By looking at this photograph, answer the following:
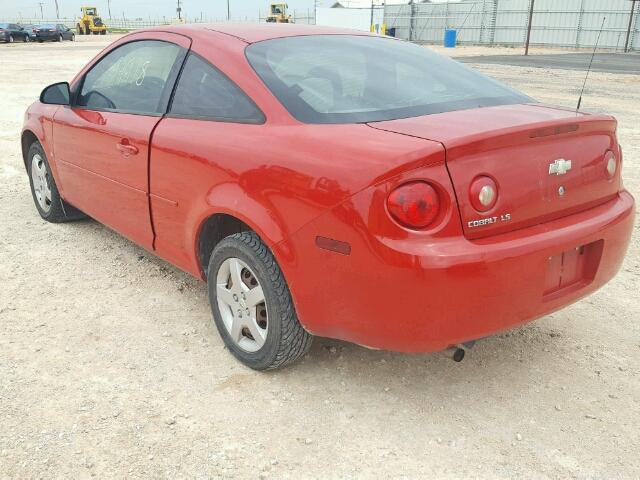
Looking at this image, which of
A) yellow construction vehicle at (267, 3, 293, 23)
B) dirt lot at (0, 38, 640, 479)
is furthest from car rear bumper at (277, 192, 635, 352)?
yellow construction vehicle at (267, 3, 293, 23)

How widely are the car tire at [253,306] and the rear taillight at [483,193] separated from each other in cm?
88

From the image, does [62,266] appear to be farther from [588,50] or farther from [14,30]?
[14,30]

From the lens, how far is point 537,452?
2.38 meters

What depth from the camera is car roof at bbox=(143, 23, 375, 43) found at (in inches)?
126

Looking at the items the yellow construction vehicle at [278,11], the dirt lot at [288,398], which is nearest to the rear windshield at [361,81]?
the dirt lot at [288,398]

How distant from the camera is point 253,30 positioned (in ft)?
10.9

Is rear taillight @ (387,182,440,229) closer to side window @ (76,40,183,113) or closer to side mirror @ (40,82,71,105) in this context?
side window @ (76,40,183,113)

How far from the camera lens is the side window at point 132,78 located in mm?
3396

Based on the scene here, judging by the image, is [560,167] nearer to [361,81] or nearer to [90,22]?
[361,81]

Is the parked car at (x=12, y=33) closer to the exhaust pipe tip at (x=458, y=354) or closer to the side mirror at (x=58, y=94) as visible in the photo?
the side mirror at (x=58, y=94)

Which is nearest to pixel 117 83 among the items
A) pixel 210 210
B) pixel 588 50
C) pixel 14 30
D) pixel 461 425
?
pixel 210 210

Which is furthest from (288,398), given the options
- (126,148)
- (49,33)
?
(49,33)

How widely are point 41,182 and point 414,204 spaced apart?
3815 millimetres

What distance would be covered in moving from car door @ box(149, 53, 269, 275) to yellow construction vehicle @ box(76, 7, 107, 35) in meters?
59.7
